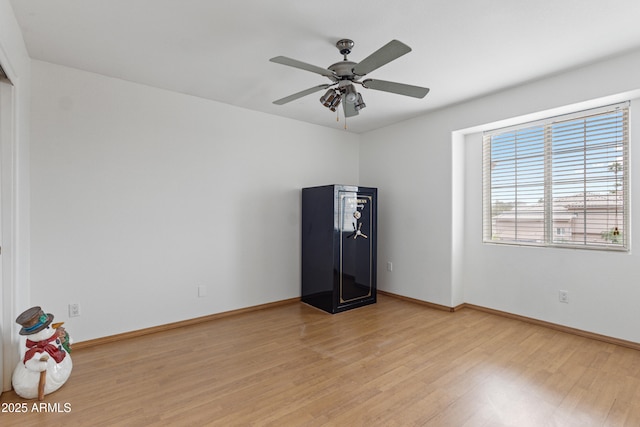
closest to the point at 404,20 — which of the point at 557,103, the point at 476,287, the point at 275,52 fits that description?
the point at 275,52

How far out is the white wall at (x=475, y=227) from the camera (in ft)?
9.31


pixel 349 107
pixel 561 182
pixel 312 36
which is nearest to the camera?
pixel 312 36

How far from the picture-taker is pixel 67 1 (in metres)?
1.94

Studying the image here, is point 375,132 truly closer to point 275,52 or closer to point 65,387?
point 275,52

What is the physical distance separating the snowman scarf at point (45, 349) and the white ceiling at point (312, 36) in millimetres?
2146

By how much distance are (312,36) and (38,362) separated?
2832 millimetres

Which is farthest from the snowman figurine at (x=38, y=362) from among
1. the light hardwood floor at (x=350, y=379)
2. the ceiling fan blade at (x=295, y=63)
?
the ceiling fan blade at (x=295, y=63)

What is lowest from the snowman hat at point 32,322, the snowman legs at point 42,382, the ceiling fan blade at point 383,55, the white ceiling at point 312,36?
the snowman legs at point 42,382

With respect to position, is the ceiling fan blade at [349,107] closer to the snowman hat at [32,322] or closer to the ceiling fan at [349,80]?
the ceiling fan at [349,80]

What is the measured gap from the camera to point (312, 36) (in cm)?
228

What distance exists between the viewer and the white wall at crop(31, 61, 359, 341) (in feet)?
8.93

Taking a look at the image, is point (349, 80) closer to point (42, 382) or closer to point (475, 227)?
point (475, 227)

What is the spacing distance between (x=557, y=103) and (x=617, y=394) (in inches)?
94.6

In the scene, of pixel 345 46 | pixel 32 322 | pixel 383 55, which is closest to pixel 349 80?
pixel 345 46
